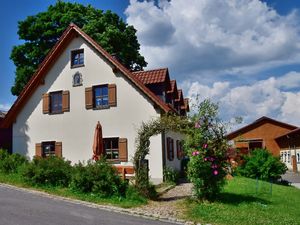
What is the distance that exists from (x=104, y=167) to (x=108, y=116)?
7.47m

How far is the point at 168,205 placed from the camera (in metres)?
13.1

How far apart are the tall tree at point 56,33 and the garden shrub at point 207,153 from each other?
739 inches

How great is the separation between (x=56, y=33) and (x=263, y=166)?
20592mm

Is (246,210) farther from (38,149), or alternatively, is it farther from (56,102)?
(38,149)

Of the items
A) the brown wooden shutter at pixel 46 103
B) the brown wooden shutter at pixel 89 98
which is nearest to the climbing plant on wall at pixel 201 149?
the brown wooden shutter at pixel 89 98

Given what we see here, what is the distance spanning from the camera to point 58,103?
23.3 m

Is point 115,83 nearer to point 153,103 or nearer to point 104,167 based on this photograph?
point 153,103

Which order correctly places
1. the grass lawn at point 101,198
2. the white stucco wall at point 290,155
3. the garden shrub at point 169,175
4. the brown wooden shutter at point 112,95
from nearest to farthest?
the grass lawn at point 101,198 < the garden shrub at point 169,175 < the brown wooden shutter at point 112,95 < the white stucco wall at point 290,155

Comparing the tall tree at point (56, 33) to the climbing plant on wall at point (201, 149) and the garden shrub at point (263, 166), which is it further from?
the climbing plant on wall at point (201, 149)

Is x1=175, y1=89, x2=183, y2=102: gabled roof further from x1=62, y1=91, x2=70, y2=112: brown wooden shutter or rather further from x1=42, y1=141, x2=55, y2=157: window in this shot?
x1=42, y1=141, x2=55, y2=157: window

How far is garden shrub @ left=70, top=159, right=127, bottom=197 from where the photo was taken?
13945 millimetres

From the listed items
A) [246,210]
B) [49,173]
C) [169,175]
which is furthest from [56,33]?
[246,210]

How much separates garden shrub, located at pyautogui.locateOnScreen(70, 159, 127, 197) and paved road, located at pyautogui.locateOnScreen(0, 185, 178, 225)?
4.68 ft

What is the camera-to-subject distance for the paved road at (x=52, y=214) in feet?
32.3
